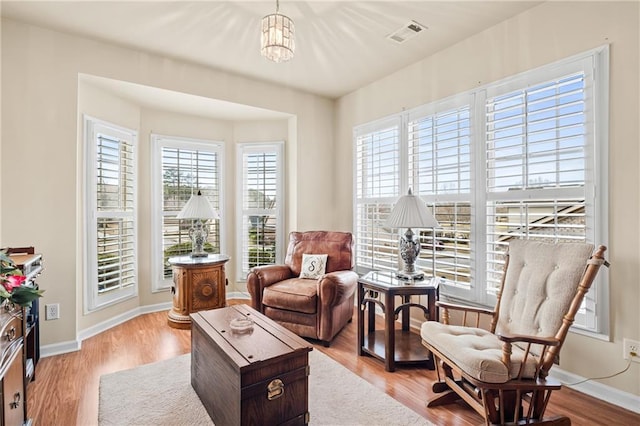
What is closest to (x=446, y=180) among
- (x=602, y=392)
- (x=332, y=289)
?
(x=332, y=289)

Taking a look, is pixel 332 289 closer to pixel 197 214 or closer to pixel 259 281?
pixel 259 281

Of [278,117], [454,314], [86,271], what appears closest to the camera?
[454,314]

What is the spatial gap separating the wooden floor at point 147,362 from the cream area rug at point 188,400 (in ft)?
0.32

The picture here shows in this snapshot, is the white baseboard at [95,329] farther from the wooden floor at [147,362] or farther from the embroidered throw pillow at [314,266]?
the embroidered throw pillow at [314,266]

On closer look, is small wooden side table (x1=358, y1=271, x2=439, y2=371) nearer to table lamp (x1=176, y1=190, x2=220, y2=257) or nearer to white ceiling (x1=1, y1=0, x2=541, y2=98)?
table lamp (x1=176, y1=190, x2=220, y2=257)

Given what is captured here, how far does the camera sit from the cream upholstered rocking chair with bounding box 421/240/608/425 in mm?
1708

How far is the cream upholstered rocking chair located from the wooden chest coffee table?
0.88 meters

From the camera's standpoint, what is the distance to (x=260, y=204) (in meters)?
4.66

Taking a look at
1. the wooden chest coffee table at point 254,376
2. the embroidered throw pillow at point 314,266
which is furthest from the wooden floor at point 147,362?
the wooden chest coffee table at point 254,376

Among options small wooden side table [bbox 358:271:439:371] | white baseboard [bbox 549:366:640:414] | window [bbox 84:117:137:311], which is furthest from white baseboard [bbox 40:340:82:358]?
white baseboard [bbox 549:366:640:414]

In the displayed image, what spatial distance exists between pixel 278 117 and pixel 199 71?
1.17 metres

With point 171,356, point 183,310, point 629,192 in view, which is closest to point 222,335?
point 171,356

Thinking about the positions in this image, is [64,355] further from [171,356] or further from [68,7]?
[68,7]

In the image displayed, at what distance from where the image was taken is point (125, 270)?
3799mm
